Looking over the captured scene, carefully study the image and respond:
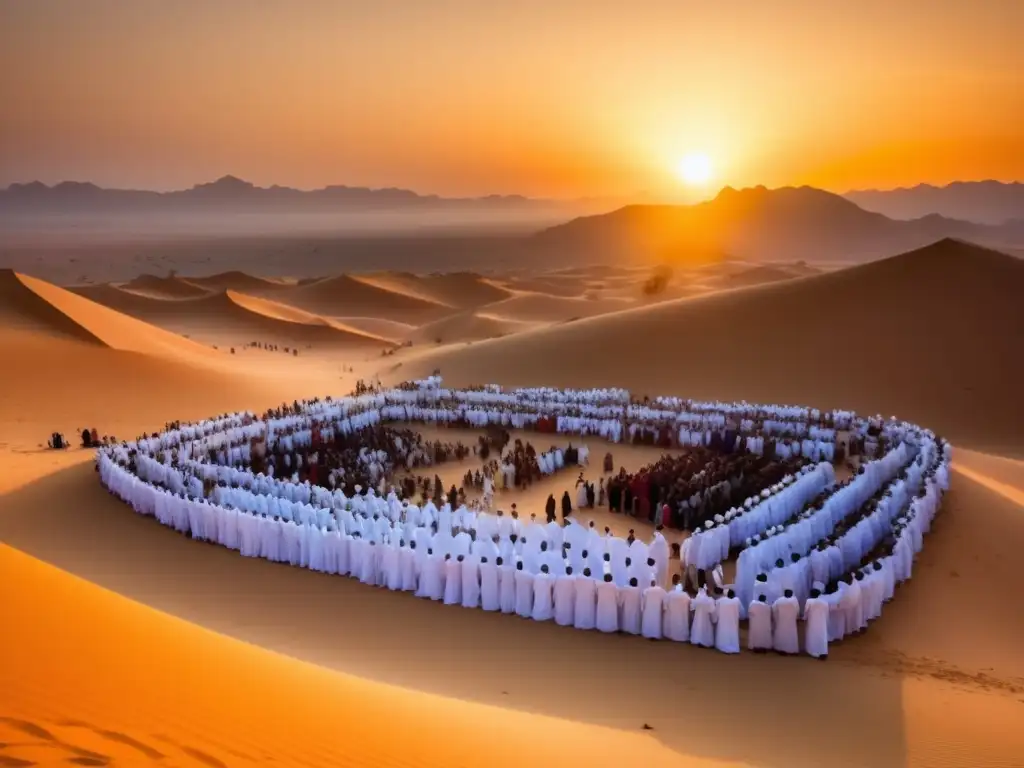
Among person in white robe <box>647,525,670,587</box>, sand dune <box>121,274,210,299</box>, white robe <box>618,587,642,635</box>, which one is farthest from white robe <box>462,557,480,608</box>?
sand dune <box>121,274,210,299</box>

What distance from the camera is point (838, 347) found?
30.2 meters

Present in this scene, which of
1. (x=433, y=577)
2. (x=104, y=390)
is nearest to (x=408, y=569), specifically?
(x=433, y=577)

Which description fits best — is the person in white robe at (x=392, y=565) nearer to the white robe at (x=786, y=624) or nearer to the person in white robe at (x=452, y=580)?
the person in white robe at (x=452, y=580)

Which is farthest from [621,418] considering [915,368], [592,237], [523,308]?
[592,237]

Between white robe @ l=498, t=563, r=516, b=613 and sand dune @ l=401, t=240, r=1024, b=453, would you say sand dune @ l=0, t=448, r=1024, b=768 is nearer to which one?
white robe @ l=498, t=563, r=516, b=613

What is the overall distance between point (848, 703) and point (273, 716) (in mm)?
5890

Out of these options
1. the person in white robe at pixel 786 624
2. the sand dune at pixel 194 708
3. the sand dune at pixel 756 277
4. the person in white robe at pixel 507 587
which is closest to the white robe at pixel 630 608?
the person in white robe at pixel 507 587

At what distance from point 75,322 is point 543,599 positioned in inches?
1106

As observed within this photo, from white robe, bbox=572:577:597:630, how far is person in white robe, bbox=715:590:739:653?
5.12ft

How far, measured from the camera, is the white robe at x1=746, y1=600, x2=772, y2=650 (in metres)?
10.4

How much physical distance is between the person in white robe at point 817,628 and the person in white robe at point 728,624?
840mm

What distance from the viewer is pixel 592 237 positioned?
525 feet

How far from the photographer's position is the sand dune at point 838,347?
2659cm

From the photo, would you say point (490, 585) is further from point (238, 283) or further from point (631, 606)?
point (238, 283)
